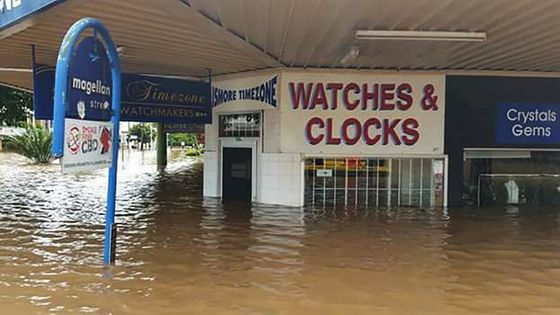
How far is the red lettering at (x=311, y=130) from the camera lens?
42.3ft

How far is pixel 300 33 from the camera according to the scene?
365 inches

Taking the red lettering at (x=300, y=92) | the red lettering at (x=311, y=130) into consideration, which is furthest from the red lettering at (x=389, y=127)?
the red lettering at (x=300, y=92)

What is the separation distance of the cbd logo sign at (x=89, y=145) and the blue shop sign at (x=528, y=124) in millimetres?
9884

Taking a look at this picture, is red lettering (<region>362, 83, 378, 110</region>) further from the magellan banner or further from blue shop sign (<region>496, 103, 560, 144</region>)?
blue shop sign (<region>496, 103, 560, 144</region>)

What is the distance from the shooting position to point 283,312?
205 inches

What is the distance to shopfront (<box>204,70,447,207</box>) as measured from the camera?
12852 mm

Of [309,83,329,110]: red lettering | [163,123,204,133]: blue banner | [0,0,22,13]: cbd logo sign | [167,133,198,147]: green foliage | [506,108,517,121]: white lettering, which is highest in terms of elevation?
[167,133,198,147]: green foliage

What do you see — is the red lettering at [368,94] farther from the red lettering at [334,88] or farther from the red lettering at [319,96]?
the red lettering at [319,96]

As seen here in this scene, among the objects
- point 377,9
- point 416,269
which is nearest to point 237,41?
point 377,9

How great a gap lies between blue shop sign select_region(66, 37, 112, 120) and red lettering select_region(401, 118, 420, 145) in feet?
25.5

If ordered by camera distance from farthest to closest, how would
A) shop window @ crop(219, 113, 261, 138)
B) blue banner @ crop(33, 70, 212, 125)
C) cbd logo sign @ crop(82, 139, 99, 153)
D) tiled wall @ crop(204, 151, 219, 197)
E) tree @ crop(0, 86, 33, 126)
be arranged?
tree @ crop(0, 86, 33, 126)
tiled wall @ crop(204, 151, 219, 197)
shop window @ crop(219, 113, 261, 138)
blue banner @ crop(33, 70, 212, 125)
cbd logo sign @ crop(82, 139, 99, 153)

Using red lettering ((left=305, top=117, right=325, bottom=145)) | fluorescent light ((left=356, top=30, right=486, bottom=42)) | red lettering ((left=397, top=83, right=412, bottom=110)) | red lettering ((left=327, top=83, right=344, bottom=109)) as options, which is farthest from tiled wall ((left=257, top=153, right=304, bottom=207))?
fluorescent light ((left=356, top=30, right=486, bottom=42))

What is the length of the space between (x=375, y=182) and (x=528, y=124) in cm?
376

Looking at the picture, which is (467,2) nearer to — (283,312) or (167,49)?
(283,312)
